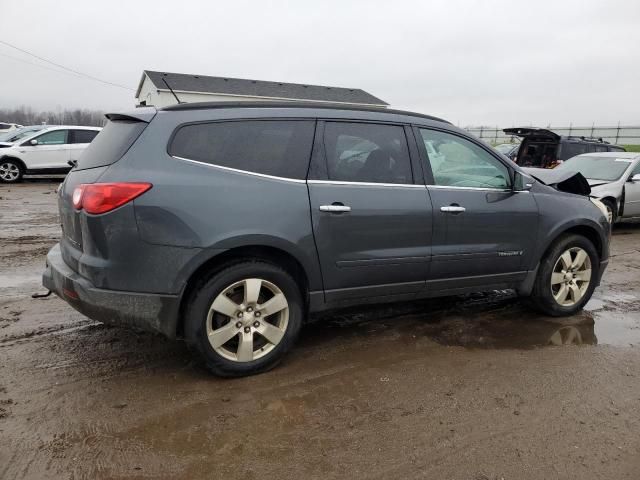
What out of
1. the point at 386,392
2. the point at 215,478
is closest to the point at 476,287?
the point at 386,392

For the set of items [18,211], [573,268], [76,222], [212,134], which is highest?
[212,134]

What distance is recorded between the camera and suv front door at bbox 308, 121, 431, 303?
3461 millimetres

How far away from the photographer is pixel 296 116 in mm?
3531

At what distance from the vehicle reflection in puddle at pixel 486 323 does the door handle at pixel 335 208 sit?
3.95ft

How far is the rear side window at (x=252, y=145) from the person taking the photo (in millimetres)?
3180

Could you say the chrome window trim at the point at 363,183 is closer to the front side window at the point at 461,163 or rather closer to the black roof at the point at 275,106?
the front side window at the point at 461,163

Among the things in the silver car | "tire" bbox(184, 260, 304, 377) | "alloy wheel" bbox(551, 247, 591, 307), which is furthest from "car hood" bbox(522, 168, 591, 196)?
the silver car

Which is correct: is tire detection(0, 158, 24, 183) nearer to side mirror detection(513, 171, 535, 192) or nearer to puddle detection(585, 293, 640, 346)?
side mirror detection(513, 171, 535, 192)

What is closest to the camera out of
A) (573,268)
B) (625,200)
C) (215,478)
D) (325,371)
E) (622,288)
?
(215,478)

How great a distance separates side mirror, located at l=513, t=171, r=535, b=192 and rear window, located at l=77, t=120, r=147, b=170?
9.64ft

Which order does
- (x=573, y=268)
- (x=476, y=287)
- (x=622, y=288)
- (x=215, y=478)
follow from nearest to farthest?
(x=215, y=478), (x=476, y=287), (x=573, y=268), (x=622, y=288)

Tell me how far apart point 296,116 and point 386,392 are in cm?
194

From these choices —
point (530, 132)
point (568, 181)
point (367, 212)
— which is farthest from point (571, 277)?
point (530, 132)

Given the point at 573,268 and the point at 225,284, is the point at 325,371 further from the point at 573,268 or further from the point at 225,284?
the point at 573,268
